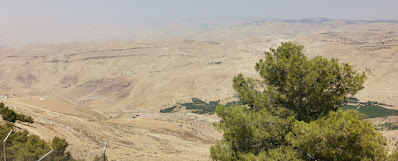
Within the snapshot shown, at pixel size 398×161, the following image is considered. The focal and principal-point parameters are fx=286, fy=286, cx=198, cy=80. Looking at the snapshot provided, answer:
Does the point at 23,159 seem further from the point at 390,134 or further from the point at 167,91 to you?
the point at 167,91

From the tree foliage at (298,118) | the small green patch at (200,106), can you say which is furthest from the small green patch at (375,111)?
the tree foliage at (298,118)

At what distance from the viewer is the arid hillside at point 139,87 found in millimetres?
26312

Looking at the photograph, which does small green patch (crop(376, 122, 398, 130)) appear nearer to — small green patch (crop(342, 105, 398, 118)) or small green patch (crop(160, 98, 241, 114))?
small green patch (crop(342, 105, 398, 118))

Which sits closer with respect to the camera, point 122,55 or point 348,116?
point 348,116

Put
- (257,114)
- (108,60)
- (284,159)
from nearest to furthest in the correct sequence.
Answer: (284,159) < (257,114) < (108,60)

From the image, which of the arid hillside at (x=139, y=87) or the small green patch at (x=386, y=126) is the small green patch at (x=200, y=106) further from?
the small green patch at (x=386, y=126)

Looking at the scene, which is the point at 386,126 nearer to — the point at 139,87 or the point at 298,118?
the point at 298,118

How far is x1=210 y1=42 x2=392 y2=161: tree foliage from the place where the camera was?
7.70 meters

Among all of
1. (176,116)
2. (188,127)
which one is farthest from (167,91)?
(188,127)

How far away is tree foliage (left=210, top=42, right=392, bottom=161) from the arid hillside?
3129 mm

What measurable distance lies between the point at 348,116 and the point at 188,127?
29.6 meters

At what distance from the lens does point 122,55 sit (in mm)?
121062

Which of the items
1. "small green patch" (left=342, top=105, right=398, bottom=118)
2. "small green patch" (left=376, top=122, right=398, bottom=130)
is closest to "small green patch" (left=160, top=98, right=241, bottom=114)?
"small green patch" (left=342, top=105, right=398, bottom=118)

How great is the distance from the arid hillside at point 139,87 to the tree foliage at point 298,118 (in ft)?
10.3
